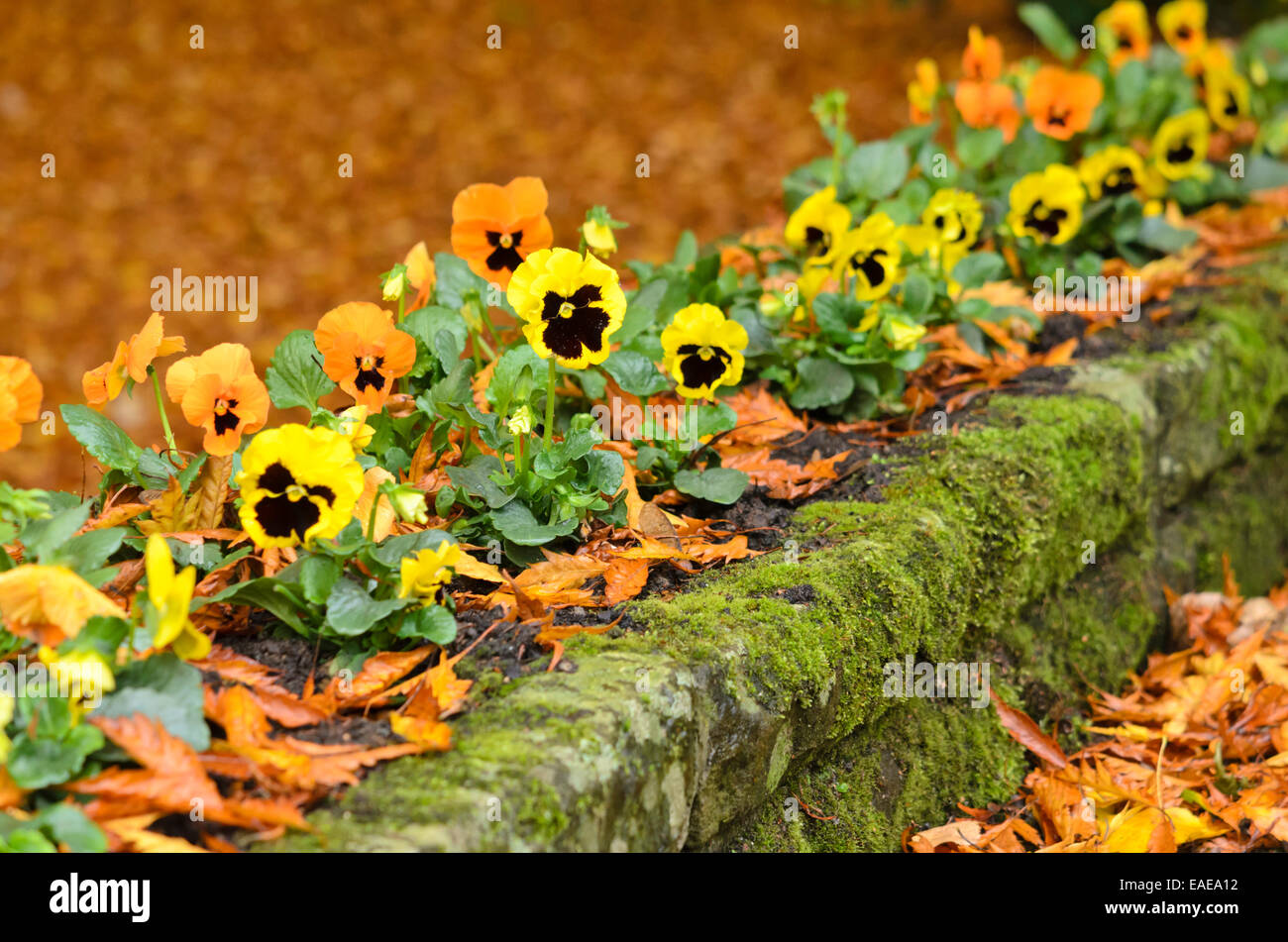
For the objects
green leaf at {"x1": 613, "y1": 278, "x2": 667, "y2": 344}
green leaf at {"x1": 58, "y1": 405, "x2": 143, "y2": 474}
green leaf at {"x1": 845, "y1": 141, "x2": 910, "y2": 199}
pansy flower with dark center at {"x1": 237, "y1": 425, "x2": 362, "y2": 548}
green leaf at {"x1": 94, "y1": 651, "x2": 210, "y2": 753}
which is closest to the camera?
green leaf at {"x1": 94, "y1": 651, "x2": 210, "y2": 753}

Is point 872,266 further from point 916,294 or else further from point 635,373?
point 635,373

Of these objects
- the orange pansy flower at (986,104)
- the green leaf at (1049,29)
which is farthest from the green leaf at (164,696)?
the green leaf at (1049,29)

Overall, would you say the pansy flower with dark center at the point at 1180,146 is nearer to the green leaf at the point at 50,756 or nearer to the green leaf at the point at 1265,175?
the green leaf at the point at 1265,175

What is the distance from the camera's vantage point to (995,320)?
10.0 ft

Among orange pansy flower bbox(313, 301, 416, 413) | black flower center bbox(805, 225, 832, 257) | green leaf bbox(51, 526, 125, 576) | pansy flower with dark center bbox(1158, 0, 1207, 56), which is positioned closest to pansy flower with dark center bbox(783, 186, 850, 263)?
black flower center bbox(805, 225, 832, 257)

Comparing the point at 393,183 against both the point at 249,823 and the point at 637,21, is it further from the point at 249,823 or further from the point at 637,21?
the point at 249,823

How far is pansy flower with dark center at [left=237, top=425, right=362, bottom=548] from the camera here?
60.2 inches

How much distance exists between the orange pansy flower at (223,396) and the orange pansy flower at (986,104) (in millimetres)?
2560

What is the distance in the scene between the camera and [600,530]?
6.87ft

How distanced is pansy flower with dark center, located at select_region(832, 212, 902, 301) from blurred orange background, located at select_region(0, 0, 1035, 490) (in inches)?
129

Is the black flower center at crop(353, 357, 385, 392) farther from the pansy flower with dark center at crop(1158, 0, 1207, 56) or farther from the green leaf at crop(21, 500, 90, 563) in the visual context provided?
the pansy flower with dark center at crop(1158, 0, 1207, 56)

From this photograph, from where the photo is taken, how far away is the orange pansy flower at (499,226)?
6.64 feet
